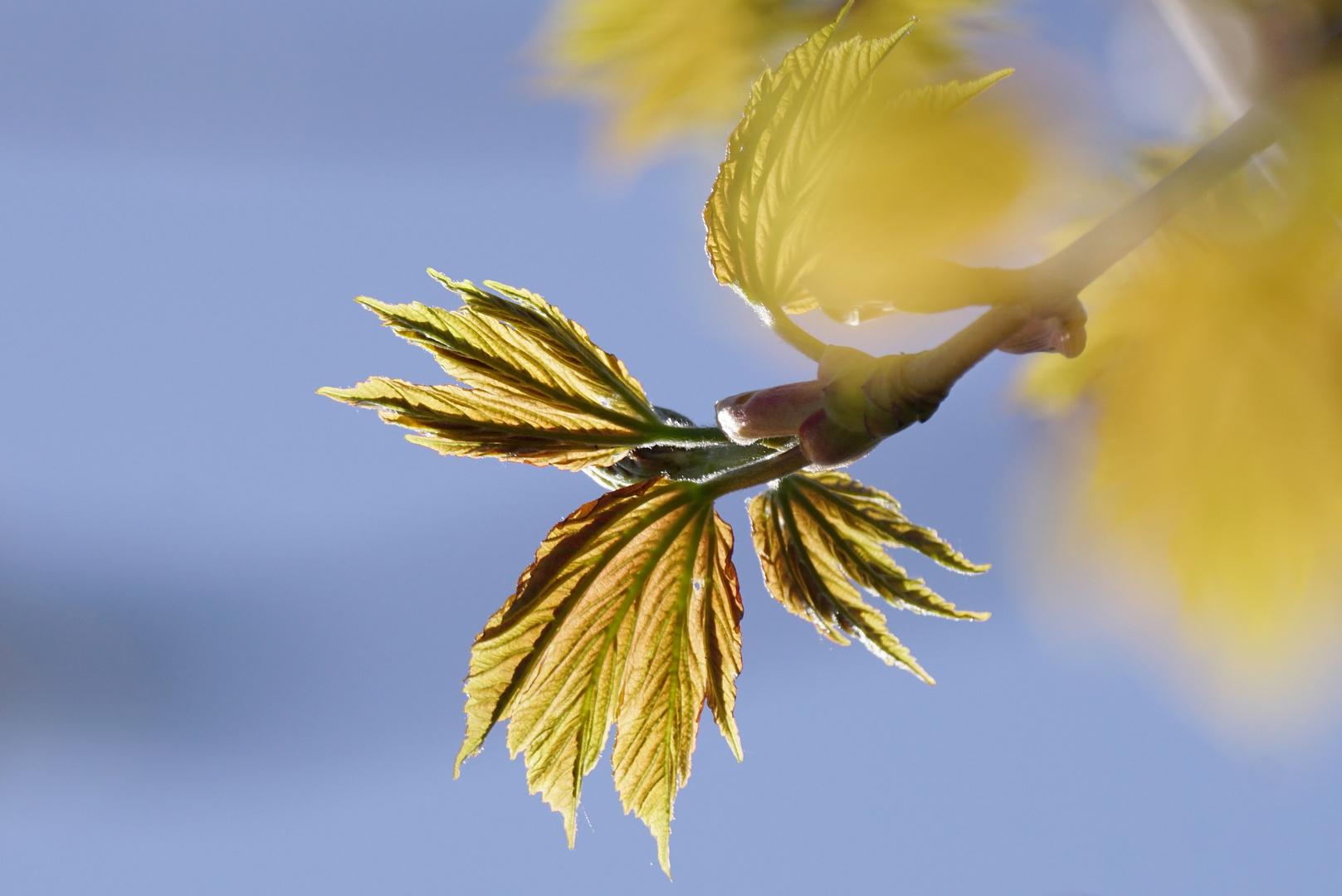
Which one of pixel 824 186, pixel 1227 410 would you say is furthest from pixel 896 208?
pixel 1227 410

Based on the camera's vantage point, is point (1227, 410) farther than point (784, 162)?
Yes

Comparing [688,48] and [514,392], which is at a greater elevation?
[688,48]

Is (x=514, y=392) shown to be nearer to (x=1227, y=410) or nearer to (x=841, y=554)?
(x=841, y=554)

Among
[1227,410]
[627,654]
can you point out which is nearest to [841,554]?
[627,654]

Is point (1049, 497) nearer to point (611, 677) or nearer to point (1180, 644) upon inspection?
point (1180, 644)

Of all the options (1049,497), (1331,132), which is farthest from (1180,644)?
(1331,132)

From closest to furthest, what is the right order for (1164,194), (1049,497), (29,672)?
(1164,194), (1049,497), (29,672)
